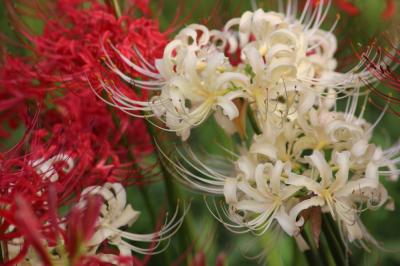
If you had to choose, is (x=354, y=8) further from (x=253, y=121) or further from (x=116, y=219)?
(x=116, y=219)

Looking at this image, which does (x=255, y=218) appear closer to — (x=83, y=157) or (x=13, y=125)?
(x=83, y=157)

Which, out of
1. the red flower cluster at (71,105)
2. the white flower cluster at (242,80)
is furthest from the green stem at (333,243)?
the red flower cluster at (71,105)

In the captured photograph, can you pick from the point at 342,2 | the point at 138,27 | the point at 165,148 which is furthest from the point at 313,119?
the point at 342,2

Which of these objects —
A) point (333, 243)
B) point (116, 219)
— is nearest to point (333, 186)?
point (333, 243)

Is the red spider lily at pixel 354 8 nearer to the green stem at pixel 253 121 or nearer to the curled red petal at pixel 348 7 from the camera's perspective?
the curled red petal at pixel 348 7

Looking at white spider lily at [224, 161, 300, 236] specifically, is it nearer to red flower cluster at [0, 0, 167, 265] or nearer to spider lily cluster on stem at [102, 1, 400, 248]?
spider lily cluster on stem at [102, 1, 400, 248]

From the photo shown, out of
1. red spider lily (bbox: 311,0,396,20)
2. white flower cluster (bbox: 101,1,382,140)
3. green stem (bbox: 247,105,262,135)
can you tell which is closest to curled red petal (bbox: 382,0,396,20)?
red spider lily (bbox: 311,0,396,20)
